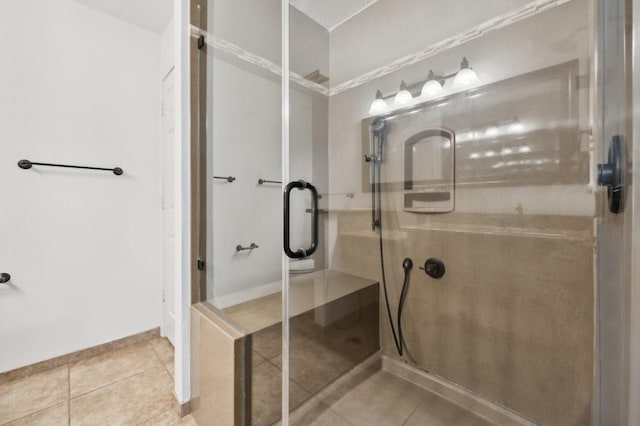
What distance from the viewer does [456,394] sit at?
127 centimetres

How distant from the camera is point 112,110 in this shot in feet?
6.40

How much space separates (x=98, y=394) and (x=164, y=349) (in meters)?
0.50

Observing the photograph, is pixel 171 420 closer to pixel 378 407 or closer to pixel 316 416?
pixel 316 416

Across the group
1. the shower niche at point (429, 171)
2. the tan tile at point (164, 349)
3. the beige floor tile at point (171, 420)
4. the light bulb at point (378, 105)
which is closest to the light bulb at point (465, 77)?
the shower niche at point (429, 171)

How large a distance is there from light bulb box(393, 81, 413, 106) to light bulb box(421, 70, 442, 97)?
79 millimetres

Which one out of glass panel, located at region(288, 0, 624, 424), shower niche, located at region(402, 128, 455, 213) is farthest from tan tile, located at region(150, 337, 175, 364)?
shower niche, located at region(402, 128, 455, 213)

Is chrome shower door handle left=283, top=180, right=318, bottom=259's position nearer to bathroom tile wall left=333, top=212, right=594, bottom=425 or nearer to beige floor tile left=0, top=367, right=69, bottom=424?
bathroom tile wall left=333, top=212, right=594, bottom=425

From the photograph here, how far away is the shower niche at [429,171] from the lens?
1266 mm

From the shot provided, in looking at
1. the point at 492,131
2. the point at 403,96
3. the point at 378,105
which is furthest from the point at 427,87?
the point at 492,131

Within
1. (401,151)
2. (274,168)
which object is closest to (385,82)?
(401,151)

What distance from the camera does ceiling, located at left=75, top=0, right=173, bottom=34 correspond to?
1.82 metres

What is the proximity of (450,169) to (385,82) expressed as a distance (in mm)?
650

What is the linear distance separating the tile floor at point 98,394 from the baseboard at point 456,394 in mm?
1180

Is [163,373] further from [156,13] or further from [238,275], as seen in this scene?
[156,13]
